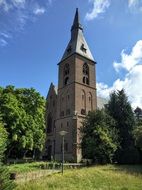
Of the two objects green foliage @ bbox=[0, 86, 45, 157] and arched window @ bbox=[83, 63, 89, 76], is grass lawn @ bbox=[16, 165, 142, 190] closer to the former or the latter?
green foliage @ bbox=[0, 86, 45, 157]

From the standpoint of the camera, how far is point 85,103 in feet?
157

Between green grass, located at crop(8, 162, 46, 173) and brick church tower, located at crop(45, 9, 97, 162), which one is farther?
brick church tower, located at crop(45, 9, 97, 162)

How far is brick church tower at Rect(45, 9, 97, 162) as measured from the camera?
44.5 meters

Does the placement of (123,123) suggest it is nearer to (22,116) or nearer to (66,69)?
(22,116)

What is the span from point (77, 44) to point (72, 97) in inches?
474

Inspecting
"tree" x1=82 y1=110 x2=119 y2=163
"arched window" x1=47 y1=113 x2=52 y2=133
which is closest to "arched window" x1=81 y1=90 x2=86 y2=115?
"arched window" x1=47 y1=113 x2=52 y2=133

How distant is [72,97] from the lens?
1838 inches

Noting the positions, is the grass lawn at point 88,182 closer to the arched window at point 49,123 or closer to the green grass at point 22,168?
the green grass at point 22,168

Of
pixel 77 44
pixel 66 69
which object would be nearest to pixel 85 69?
pixel 66 69

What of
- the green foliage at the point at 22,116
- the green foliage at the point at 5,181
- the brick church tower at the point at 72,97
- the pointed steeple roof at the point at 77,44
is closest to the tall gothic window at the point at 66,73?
the brick church tower at the point at 72,97

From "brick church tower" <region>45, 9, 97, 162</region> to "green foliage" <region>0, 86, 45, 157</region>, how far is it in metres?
11.0

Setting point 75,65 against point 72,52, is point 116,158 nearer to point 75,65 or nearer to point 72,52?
point 75,65

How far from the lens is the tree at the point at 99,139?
2941 cm

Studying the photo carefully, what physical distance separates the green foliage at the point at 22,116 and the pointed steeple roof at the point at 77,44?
799 inches
